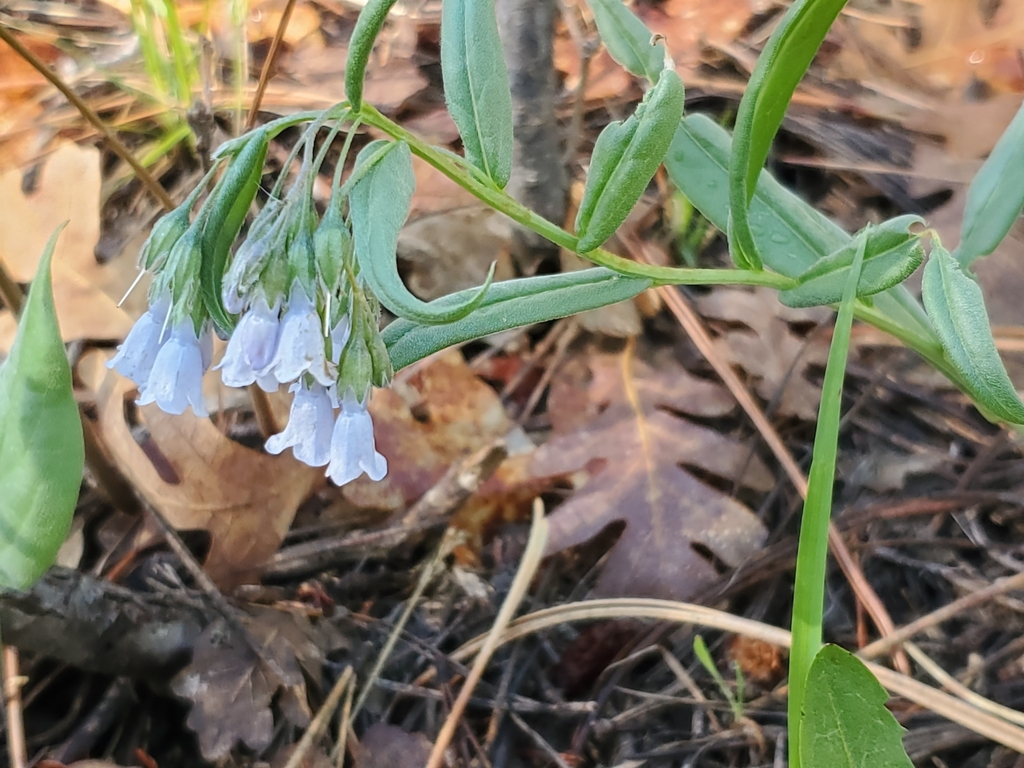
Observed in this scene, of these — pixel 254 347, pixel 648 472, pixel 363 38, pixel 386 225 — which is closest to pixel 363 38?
pixel 363 38

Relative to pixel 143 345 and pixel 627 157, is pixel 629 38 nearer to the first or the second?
pixel 627 157

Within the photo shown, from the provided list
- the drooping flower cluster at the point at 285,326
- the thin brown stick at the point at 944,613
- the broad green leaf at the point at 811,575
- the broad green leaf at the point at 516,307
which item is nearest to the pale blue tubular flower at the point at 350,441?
the drooping flower cluster at the point at 285,326

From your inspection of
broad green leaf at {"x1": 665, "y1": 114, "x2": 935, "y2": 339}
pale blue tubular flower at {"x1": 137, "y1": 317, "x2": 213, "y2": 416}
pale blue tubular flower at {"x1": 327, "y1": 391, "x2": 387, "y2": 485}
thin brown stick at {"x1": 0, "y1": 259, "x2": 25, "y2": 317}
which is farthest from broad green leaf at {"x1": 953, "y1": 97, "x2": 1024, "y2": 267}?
thin brown stick at {"x1": 0, "y1": 259, "x2": 25, "y2": 317}

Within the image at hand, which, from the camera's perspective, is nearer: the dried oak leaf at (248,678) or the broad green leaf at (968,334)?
the broad green leaf at (968,334)

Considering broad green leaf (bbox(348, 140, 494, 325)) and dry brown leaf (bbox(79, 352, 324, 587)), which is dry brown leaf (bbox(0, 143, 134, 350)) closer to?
dry brown leaf (bbox(79, 352, 324, 587))

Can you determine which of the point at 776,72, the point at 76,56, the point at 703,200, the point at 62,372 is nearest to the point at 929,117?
the point at 703,200

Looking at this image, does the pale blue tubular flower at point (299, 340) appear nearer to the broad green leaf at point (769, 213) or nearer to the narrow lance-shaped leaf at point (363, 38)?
the narrow lance-shaped leaf at point (363, 38)
